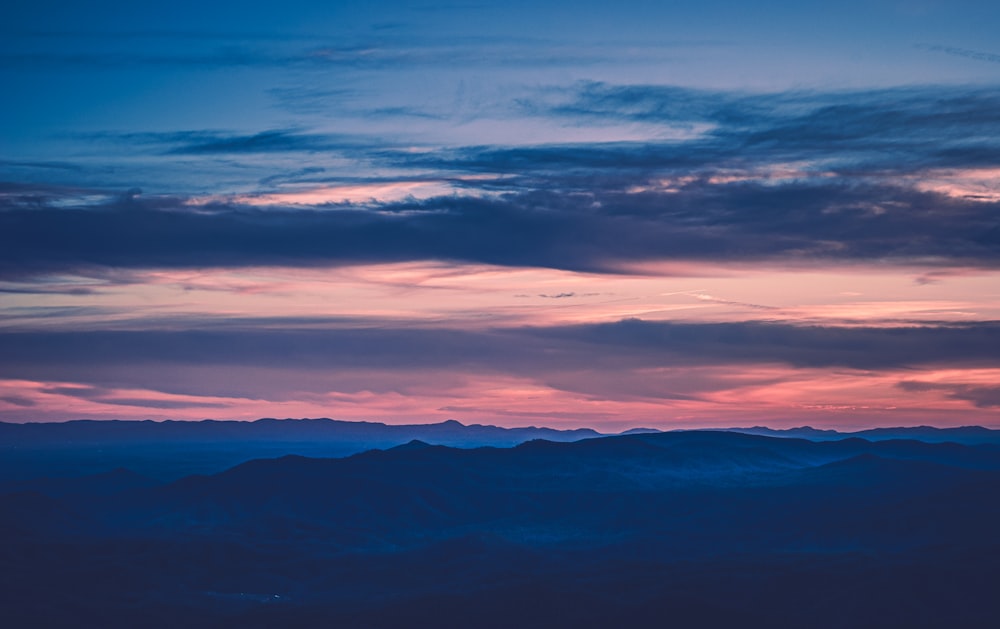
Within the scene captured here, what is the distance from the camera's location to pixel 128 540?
19562 centimetres

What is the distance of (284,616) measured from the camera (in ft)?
456

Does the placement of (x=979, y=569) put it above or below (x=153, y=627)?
above

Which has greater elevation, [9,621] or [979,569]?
[979,569]

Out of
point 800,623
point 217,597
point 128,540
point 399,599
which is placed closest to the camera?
point 800,623

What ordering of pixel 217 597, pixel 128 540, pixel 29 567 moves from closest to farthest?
pixel 217 597 < pixel 29 567 < pixel 128 540

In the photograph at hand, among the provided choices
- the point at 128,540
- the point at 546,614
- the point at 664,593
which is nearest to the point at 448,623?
the point at 546,614

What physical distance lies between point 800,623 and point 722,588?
1553 cm

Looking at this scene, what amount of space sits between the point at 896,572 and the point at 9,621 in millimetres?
114709

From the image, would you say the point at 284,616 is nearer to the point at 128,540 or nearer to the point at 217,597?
the point at 217,597

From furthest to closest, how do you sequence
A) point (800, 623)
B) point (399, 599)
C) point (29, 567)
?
point (29, 567), point (399, 599), point (800, 623)

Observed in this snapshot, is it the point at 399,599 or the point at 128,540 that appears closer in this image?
the point at 399,599

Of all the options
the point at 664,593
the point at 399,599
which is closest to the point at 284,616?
the point at 399,599

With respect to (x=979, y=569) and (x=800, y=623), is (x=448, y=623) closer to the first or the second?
(x=800, y=623)

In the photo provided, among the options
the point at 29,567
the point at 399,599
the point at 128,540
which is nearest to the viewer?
the point at 399,599
